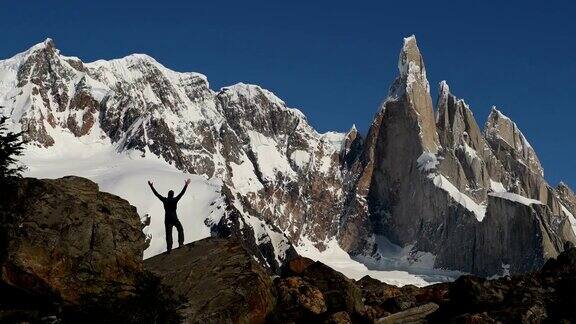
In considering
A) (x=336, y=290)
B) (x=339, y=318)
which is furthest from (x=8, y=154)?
(x=339, y=318)

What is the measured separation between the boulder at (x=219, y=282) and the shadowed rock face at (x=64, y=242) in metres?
1.58

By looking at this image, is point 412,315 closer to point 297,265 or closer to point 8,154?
point 297,265

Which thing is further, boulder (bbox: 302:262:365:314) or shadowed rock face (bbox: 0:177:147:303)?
boulder (bbox: 302:262:365:314)

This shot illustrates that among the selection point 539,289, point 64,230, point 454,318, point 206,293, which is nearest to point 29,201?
point 64,230

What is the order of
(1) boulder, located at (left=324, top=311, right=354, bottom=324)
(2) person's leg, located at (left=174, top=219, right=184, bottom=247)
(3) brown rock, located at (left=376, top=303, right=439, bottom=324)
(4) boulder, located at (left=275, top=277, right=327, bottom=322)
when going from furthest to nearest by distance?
1. (2) person's leg, located at (left=174, top=219, right=184, bottom=247)
2. (3) brown rock, located at (left=376, top=303, right=439, bottom=324)
3. (4) boulder, located at (left=275, top=277, right=327, bottom=322)
4. (1) boulder, located at (left=324, top=311, right=354, bottom=324)

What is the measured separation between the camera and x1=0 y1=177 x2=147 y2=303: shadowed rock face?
2903 cm

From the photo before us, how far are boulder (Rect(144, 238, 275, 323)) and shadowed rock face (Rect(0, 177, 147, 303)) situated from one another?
5.18ft

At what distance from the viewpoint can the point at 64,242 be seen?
99.8 ft

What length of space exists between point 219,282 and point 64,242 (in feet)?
18.4

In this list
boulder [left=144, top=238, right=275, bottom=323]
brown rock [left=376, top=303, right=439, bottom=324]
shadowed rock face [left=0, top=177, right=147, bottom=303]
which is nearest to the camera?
shadowed rock face [left=0, top=177, right=147, bottom=303]

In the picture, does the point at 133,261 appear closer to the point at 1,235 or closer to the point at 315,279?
the point at 1,235

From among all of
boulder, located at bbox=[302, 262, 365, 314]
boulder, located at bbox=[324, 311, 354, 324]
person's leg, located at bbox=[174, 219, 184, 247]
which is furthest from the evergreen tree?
boulder, located at bbox=[324, 311, 354, 324]

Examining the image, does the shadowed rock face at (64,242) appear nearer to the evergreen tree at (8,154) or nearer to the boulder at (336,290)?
the evergreen tree at (8,154)

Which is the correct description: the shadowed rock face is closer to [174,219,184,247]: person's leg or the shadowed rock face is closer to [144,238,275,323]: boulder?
[144,238,275,323]: boulder
